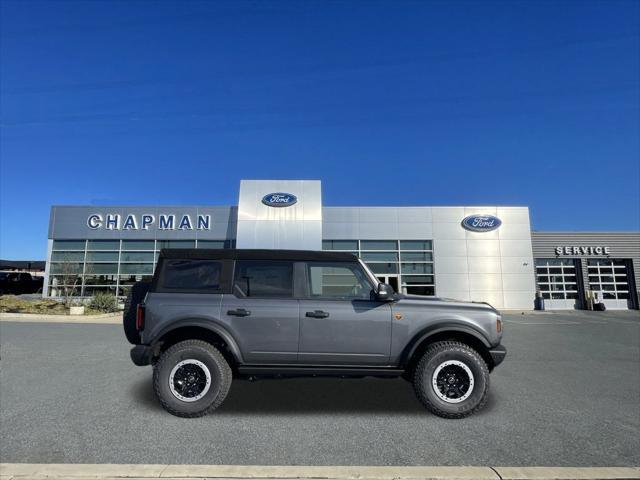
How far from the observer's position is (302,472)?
282 centimetres

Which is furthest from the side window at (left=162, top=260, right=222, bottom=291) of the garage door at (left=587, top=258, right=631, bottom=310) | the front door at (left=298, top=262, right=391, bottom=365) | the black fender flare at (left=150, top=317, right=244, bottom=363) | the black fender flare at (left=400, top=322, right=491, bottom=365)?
the garage door at (left=587, top=258, right=631, bottom=310)

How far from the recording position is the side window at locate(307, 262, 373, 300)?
175 inches

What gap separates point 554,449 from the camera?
3.28m

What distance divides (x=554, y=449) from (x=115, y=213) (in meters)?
27.1

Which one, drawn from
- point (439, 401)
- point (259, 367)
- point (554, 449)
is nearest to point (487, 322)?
point (439, 401)

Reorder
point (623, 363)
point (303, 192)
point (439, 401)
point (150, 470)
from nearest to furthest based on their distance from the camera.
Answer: point (150, 470) → point (439, 401) → point (623, 363) → point (303, 192)

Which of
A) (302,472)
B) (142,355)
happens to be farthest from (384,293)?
(142,355)

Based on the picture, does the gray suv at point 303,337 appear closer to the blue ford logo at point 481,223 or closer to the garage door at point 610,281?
the blue ford logo at point 481,223

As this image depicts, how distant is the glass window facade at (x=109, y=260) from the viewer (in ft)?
79.8

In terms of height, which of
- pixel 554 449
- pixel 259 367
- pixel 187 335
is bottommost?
pixel 554 449

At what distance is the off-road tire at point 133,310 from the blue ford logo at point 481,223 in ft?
76.4

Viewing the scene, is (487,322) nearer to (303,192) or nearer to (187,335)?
(187,335)

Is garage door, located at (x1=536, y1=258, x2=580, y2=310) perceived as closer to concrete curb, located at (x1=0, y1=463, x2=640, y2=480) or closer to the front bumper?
the front bumper

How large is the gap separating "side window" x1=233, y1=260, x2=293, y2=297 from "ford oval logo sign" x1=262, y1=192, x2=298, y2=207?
62.8ft
